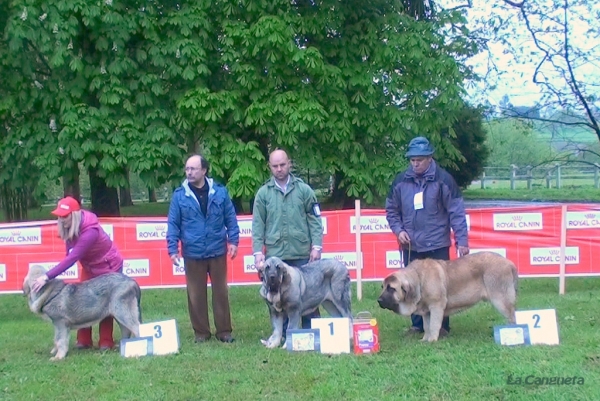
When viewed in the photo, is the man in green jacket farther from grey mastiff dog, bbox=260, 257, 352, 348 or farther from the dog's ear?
the dog's ear

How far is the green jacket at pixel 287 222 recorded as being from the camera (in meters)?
7.36

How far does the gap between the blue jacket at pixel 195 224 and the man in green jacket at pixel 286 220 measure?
414mm

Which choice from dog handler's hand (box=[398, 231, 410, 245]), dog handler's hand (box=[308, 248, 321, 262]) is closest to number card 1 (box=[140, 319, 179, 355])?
dog handler's hand (box=[308, 248, 321, 262])

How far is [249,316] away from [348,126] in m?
7.01

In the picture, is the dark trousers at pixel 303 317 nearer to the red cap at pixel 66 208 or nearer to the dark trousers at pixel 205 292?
the dark trousers at pixel 205 292

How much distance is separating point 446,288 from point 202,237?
2553 mm

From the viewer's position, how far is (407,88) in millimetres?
15914

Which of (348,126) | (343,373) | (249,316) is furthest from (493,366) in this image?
(348,126)

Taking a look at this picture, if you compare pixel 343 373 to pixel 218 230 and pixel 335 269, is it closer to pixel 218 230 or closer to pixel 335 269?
pixel 335 269

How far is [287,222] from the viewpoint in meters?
7.35

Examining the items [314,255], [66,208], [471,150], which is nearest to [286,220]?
[314,255]

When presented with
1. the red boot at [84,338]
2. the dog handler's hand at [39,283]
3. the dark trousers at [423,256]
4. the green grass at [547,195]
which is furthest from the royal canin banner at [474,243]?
the green grass at [547,195]

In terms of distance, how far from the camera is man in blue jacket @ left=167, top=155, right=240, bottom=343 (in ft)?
24.6

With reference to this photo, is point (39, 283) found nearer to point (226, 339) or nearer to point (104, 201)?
point (226, 339)
